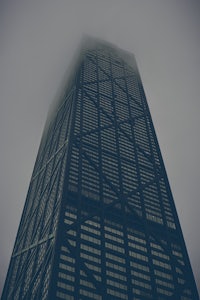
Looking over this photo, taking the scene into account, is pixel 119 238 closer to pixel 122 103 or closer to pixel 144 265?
pixel 144 265

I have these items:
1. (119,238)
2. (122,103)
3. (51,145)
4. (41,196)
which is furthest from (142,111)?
(119,238)

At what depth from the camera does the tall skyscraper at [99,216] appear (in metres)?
81.1

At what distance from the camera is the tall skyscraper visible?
8106 centimetres

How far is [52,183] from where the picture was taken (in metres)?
→ 116

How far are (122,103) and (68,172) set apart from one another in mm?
64024

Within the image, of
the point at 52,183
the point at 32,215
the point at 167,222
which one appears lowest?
the point at 32,215

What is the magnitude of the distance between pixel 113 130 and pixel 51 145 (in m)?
23.0

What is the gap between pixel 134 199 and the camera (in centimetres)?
11088

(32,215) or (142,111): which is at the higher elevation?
(142,111)

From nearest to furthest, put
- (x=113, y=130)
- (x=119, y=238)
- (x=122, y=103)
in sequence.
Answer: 1. (x=119, y=238)
2. (x=113, y=130)
3. (x=122, y=103)

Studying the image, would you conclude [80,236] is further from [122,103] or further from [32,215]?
[122,103]

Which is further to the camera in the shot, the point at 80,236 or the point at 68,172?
Answer: the point at 68,172

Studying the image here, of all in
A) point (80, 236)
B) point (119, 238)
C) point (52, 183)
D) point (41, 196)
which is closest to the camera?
point (80, 236)

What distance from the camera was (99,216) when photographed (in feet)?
317
